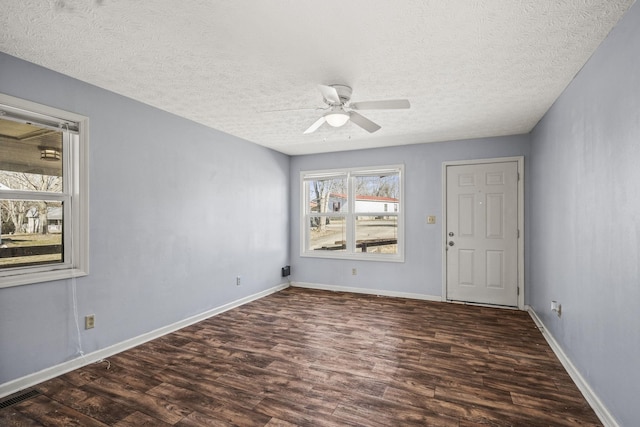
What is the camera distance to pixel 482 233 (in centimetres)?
466

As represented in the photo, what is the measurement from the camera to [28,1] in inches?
69.2

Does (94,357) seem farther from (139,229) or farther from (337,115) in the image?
(337,115)

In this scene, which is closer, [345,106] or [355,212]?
[345,106]

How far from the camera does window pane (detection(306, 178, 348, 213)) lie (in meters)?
5.70

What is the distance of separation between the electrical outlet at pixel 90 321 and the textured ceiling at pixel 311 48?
81.3 inches

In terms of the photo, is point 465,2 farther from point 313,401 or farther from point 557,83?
point 313,401

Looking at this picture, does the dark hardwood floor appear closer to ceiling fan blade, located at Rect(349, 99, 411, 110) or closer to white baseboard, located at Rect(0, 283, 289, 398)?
white baseboard, located at Rect(0, 283, 289, 398)

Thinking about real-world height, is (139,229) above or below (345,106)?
below

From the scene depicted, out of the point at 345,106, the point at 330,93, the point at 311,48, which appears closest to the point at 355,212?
the point at 345,106

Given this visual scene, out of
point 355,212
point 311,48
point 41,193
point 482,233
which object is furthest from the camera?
point 355,212

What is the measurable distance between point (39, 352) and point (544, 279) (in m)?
4.87

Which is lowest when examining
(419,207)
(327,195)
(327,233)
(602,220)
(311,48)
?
(327,233)

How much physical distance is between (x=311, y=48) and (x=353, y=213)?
11.8ft

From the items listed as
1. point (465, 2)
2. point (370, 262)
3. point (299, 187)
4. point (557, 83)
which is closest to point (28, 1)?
point (465, 2)
